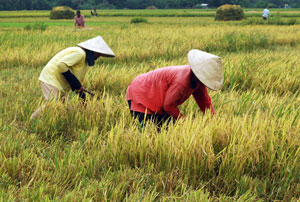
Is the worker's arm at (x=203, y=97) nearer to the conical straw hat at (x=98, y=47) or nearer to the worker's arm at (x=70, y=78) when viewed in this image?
the conical straw hat at (x=98, y=47)

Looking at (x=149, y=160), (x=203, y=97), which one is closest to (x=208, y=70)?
(x=203, y=97)

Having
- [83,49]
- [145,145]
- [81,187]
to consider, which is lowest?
[81,187]

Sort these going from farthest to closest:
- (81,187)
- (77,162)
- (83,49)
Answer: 1. (83,49)
2. (77,162)
3. (81,187)

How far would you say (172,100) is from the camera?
7.62 feet

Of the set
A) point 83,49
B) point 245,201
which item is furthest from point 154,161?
point 83,49

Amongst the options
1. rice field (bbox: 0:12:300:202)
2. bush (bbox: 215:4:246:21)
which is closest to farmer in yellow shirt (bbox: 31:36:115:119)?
rice field (bbox: 0:12:300:202)

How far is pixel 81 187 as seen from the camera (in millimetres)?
1838

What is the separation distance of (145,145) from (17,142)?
0.93 metres

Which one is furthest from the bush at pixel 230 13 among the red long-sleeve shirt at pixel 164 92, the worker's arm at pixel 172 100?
the worker's arm at pixel 172 100

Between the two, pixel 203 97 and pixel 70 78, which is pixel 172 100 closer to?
pixel 203 97

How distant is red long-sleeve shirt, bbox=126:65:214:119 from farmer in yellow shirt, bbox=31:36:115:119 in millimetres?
658

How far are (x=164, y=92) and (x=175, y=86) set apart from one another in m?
0.24

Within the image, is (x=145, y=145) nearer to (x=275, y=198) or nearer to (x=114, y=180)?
(x=114, y=180)

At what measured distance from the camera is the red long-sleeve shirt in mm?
2322
